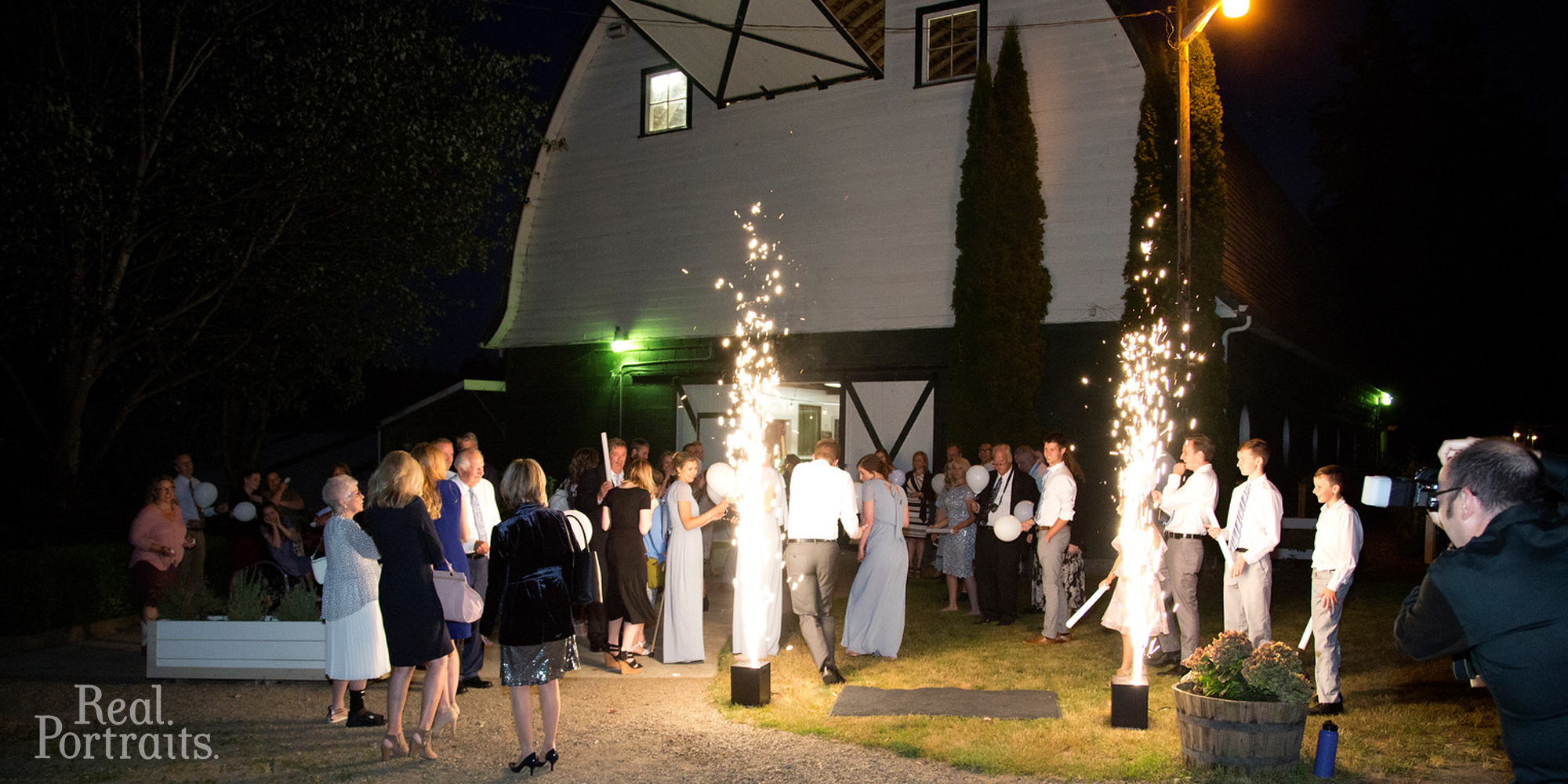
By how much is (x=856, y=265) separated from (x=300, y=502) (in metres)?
8.57

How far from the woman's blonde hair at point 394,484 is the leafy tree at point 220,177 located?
667cm

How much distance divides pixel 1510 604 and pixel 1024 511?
7.24 metres

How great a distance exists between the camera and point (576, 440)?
60.6 ft

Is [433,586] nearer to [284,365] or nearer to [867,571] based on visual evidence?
[867,571]

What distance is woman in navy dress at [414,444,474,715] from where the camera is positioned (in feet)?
20.1

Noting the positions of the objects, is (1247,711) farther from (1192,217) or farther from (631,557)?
(1192,217)

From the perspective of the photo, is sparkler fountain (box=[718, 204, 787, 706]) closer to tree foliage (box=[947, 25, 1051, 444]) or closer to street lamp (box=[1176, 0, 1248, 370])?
street lamp (box=[1176, 0, 1248, 370])

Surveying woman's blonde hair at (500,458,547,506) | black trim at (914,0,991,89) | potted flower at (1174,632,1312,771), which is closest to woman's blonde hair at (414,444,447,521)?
woman's blonde hair at (500,458,547,506)

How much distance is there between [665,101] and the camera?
57.4ft

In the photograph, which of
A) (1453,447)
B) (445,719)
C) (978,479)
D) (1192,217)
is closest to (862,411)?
(978,479)

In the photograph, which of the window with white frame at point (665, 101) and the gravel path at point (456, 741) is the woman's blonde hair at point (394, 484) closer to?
the gravel path at point (456, 741)

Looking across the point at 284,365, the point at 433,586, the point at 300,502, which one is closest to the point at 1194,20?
the point at 433,586

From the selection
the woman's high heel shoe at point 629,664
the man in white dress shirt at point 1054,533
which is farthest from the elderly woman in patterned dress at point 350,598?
the man in white dress shirt at point 1054,533

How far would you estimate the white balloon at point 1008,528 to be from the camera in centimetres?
978
